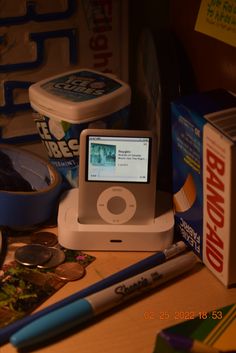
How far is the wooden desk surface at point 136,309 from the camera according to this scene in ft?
1.92

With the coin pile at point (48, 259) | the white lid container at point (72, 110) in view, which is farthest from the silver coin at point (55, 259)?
the white lid container at point (72, 110)

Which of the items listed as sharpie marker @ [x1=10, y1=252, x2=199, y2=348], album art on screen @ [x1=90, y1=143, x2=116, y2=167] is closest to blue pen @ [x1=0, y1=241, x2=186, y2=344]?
sharpie marker @ [x1=10, y1=252, x2=199, y2=348]

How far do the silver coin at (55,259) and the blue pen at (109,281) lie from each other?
0.07 metres

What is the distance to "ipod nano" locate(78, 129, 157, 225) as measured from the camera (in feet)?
2.37

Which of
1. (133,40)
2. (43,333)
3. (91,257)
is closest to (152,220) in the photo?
(91,257)

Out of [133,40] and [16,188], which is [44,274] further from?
[133,40]

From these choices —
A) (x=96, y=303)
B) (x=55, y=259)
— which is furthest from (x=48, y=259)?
(x=96, y=303)

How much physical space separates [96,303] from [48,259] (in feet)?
0.37

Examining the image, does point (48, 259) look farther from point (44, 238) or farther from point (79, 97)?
point (79, 97)

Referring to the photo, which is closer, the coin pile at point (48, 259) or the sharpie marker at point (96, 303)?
the sharpie marker at point (96, 303)

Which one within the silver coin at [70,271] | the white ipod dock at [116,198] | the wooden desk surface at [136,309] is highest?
the white ipod dock at [116,198]

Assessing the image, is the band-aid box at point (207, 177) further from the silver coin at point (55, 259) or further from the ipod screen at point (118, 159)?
the silver coin at point (55, 259)

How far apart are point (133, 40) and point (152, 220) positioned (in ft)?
1.10

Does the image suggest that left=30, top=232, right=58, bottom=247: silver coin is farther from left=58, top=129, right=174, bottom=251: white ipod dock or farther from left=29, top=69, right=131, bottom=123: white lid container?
left=29, top=69, right=131, bottom=123: white lid container
